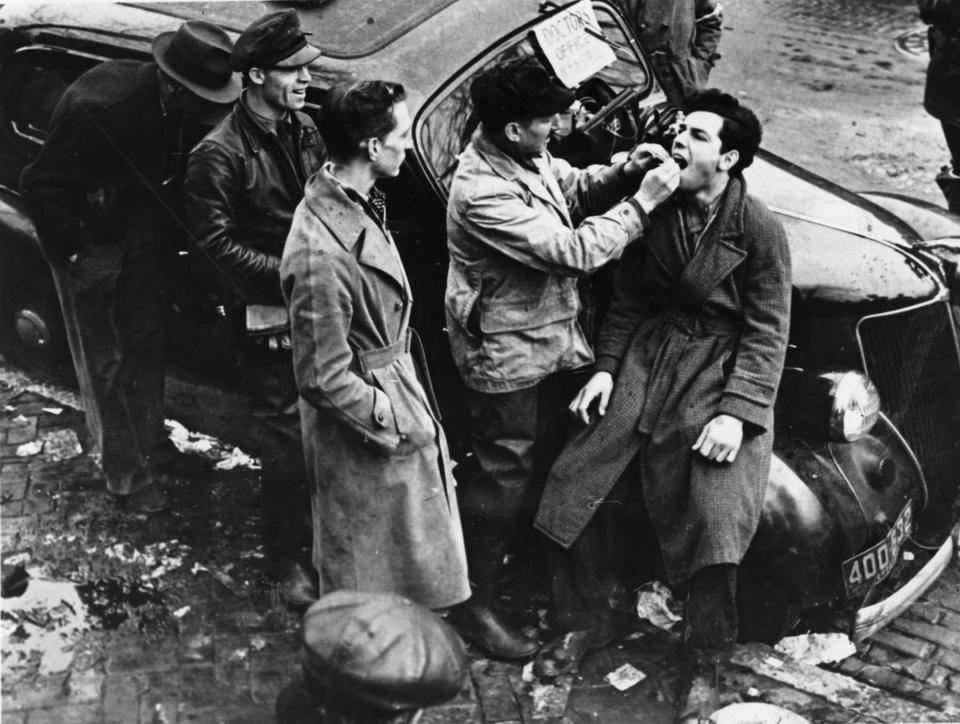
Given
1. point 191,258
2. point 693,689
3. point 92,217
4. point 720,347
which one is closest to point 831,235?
point 720,347

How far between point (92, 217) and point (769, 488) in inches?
118

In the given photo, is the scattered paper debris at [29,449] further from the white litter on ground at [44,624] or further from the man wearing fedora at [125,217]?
the white litter on ground at [44,624]

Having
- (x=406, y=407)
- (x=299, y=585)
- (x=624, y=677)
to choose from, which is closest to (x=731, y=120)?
(x=406, y=407)

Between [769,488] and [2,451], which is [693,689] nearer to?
[769,488]

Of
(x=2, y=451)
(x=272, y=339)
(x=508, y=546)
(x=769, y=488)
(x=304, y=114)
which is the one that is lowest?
(x=2, y=451)

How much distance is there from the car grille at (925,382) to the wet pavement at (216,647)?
1.66 feet

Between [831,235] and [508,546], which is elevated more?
[831,235]

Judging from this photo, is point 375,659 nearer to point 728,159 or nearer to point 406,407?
point 406,407

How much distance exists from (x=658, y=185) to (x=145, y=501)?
9.41 ft

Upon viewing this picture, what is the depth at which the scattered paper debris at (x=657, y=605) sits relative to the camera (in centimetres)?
473

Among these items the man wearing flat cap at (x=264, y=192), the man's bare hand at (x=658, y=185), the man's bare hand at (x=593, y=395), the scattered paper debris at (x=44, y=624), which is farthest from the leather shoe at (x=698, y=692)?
the scattered paper debris at (x=44, y=624)

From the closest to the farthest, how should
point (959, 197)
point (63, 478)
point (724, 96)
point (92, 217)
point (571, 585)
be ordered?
point (724, 96)
point (571, 585)
point (92, 217)
point (63, 478)
point (959, 197)

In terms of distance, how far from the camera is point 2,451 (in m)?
5.78

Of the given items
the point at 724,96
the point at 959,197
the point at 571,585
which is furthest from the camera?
the point at 959,197
